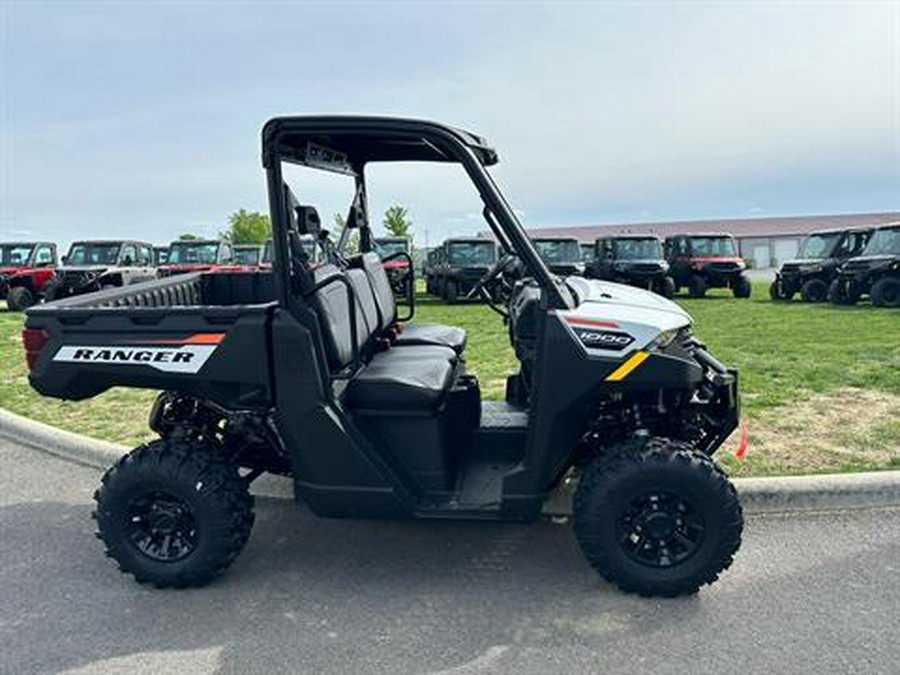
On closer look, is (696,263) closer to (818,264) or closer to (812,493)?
(818,264)

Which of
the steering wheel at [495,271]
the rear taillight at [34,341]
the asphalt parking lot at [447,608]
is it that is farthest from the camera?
the steering wheel at [495,271]

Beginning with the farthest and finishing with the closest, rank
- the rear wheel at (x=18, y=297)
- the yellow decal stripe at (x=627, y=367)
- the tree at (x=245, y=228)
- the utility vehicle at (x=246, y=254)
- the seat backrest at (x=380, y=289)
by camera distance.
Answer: the tree at (x=245, y=228), the utility vehicle at (x=246, y=254), the rear wheel at (x=18, y=297), the seat backrest at (x=380, y=289), the yellow decal stripe at (x=627, y=367)

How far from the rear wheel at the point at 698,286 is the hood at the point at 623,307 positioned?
1686 cm

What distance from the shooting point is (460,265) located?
1941 centimetres

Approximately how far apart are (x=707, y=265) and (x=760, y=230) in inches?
1939

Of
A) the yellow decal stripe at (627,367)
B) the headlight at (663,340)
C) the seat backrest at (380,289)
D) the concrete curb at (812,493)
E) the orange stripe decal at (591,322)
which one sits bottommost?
the concrete curb at (812,493)

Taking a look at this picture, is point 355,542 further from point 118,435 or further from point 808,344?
point 808,344

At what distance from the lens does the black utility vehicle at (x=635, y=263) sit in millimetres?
19406

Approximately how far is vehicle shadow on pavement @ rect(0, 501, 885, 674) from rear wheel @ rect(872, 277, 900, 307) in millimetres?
13236

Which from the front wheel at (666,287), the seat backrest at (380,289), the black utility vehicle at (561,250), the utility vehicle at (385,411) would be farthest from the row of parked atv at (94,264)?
the utility vehicle at (385,411)

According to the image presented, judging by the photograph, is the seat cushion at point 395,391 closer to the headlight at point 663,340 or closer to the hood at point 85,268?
the headlight at point 663,340

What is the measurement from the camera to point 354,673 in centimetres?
272

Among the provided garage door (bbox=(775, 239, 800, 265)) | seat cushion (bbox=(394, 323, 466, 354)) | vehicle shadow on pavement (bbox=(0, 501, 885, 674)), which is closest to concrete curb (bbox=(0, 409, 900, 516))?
vehicle shadow on pavement (bbox=(0, 501, 885, 674))

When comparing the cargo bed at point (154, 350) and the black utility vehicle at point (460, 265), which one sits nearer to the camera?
the cargo bed at point (154, 350)
